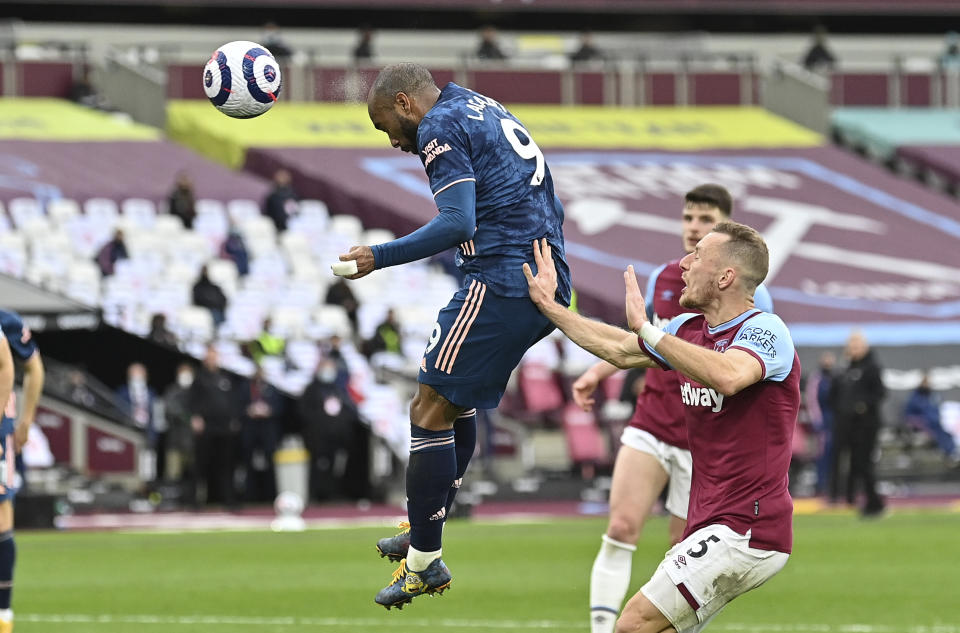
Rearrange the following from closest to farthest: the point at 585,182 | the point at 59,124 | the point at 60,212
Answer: the point at 60,212
the point at 59,124
the point at 585,182

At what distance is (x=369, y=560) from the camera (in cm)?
1664

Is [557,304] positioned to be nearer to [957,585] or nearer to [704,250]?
[704,250]

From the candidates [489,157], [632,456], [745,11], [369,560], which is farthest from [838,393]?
[745,11]

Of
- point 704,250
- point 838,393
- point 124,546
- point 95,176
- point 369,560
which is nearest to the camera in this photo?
point 704,250

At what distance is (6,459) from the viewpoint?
1028 cm

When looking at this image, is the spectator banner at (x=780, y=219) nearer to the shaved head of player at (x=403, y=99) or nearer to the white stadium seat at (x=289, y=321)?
the white stadium seat at (x=289, y=321)

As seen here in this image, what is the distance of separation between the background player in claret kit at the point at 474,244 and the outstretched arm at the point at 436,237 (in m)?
0.06

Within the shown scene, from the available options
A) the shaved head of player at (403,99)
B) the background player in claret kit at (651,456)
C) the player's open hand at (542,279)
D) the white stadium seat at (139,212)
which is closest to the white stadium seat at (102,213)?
the white stadium seat at (139,212)

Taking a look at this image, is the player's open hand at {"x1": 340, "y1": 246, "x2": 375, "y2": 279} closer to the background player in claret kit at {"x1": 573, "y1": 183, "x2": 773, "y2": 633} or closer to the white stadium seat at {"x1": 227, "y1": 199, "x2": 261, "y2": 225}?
the background player in claret kit at {"x1": 573, "y1": 183, "x2": 773, "y2": 633}

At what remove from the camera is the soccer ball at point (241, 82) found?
801 centimetres

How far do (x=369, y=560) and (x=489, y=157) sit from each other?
9.37 meters

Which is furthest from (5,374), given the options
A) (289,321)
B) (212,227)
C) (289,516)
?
(212,227)

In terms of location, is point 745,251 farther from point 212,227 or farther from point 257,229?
point 257,229

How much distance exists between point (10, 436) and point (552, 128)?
26.2m
